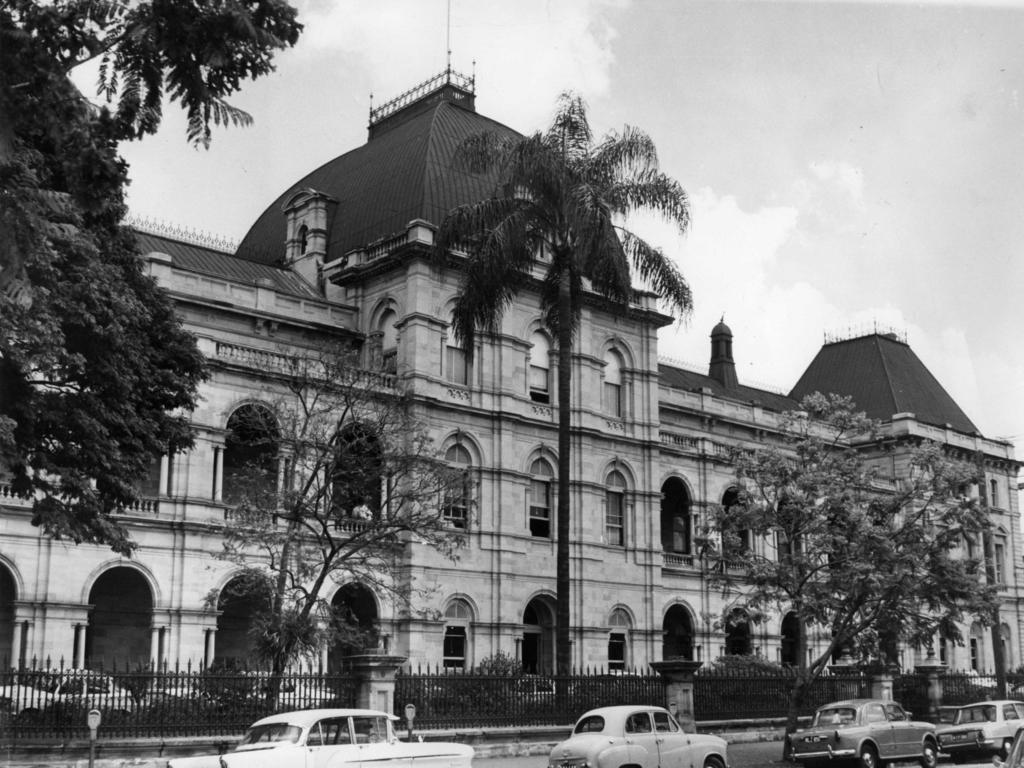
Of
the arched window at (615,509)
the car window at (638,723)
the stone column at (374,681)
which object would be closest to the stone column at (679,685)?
the stone column at (374,681)

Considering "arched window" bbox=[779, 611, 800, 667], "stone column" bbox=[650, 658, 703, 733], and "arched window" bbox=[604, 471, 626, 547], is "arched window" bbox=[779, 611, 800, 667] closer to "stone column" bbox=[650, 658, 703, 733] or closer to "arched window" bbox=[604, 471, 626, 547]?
"arched window" bbox=[604, 471, 626, 547]

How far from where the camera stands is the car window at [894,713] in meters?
26.8

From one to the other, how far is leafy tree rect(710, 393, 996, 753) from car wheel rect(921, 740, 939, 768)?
9.56 ft

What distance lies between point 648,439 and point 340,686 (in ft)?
83.1

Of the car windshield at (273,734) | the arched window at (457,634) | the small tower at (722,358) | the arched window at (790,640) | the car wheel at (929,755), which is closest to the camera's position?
the car windshield at (273,734)

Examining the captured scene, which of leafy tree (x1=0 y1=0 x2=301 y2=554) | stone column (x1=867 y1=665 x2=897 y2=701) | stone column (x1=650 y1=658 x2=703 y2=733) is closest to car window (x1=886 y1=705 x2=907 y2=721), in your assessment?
stone column (x1=650 y1=658 x2=703 y2=733)

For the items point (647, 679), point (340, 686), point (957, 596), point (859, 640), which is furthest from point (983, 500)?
point (340, 686)

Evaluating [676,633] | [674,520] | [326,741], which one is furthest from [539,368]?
[326,741]

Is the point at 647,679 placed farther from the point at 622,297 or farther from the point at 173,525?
the point at 173,525

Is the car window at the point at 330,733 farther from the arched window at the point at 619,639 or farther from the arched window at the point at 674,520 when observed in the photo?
the arched window at the point at 674,520

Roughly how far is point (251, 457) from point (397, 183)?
40.2 feet

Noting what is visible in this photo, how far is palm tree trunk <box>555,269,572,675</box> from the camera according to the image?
1189 inches

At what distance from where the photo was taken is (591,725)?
21.9 m

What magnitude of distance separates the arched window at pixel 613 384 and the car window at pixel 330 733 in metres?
29.9
